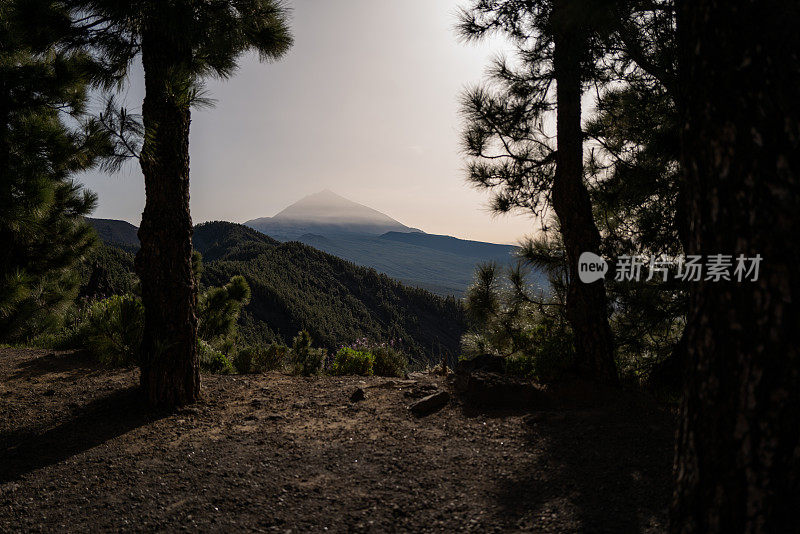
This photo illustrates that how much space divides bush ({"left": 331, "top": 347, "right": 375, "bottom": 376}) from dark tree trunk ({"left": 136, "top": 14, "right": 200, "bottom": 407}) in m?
2.90

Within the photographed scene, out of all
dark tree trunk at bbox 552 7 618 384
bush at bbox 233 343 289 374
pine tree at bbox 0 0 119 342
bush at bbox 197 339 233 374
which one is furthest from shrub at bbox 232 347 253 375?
dark tree trunk at bbox 552 7 618 384

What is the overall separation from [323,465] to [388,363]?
161 inches

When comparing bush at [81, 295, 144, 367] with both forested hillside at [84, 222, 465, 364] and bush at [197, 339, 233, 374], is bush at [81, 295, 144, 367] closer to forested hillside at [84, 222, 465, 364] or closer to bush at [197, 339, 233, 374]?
bush at [197, 339, 233, 374]

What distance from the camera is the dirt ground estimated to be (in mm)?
2344

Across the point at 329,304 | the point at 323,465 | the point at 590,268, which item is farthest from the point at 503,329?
the point at 329,304

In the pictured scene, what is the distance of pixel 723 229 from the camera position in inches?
53.2

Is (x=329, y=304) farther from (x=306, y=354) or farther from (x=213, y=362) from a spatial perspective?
(x=213, y=362)

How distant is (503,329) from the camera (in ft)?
20.1

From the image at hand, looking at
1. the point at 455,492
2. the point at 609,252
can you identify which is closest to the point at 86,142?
the point at 455,492

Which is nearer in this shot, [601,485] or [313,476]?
[601,485]

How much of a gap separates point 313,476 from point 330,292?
97179 mm

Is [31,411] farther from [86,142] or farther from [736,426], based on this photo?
[736,426]

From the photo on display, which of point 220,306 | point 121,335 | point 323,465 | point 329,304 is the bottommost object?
point 329,304

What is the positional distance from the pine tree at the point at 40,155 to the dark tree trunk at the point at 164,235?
0.48m
